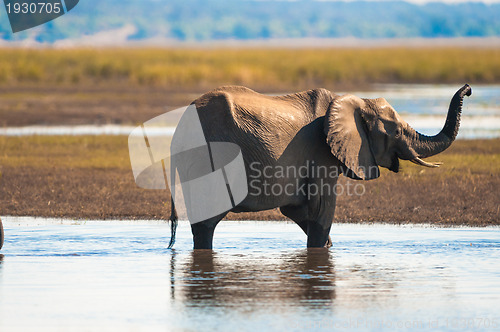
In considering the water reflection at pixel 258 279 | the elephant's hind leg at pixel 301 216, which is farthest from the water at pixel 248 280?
the elephant's hind leg at pixel 301 216

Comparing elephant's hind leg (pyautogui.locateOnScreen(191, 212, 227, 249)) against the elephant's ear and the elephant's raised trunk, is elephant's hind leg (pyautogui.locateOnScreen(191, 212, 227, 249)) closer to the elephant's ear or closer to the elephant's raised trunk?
the elephant's ear

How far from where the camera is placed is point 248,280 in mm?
8750

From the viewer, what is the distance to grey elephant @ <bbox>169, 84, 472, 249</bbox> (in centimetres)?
971

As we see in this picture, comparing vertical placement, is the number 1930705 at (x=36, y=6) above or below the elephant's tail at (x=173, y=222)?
above

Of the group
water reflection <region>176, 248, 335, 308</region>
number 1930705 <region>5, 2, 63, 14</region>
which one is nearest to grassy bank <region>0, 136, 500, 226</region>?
water reflection <region>176, 248, 335, 308</region>

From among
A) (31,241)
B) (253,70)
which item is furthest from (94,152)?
(253,70)

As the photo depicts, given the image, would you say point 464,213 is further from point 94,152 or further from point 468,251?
point 94,152

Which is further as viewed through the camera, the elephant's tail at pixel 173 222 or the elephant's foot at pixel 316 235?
the elephant's foot at pixel 316 235

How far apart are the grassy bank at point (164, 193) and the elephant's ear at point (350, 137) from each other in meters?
2.42

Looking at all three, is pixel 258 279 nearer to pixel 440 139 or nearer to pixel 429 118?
pixel 440 139

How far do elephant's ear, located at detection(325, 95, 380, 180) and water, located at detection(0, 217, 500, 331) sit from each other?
889 millimetres

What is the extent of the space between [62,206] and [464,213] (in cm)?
555

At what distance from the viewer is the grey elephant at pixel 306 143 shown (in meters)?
9.71

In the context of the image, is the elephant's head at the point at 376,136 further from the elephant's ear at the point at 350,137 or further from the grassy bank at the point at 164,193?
the grassy bank at the point at 164,193
